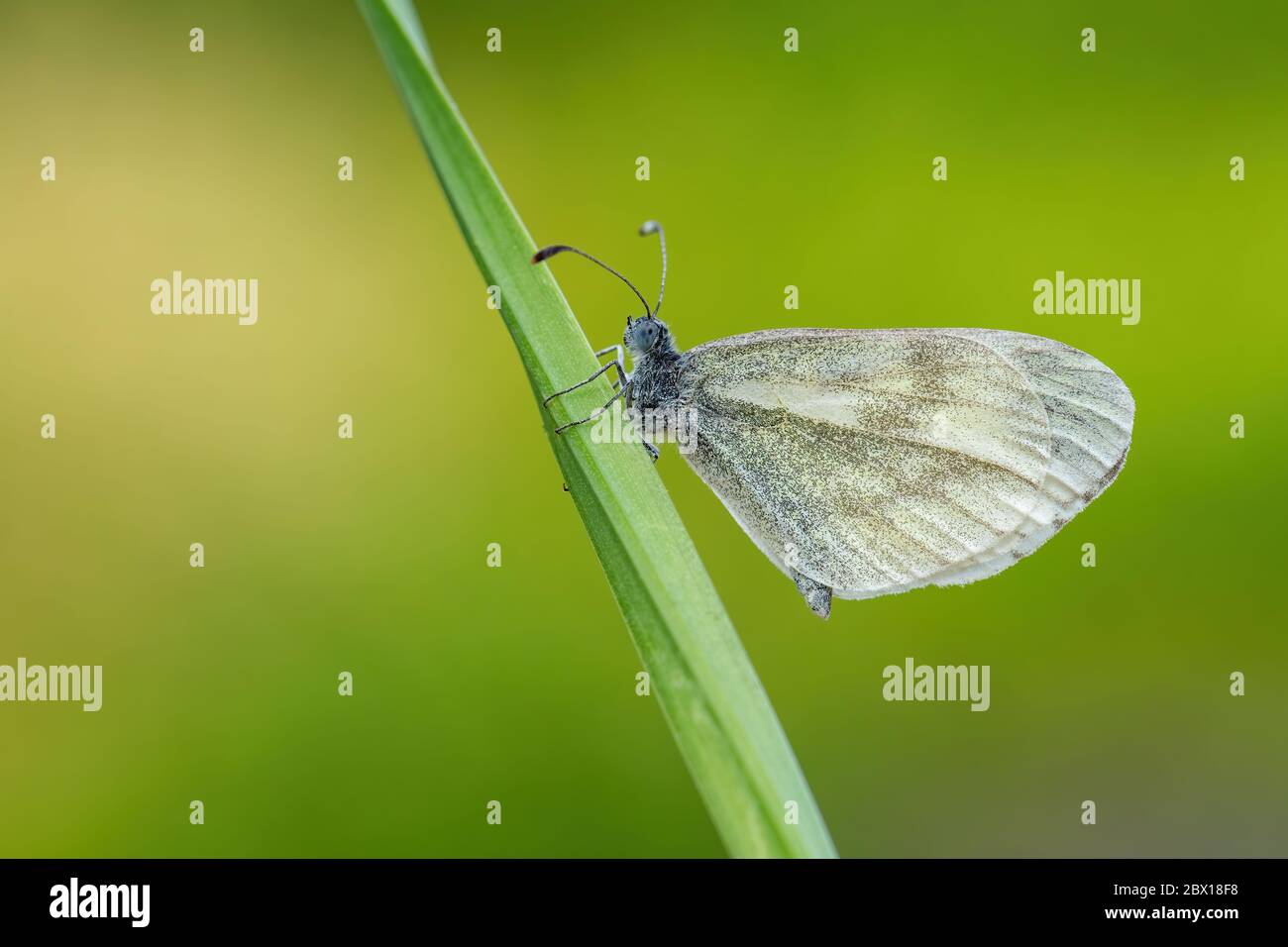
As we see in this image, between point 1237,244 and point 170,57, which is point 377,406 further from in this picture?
point 1237,244

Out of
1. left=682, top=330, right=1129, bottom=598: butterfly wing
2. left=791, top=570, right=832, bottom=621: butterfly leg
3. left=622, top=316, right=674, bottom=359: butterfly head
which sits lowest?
left=791, top=570, right=832, bottom=621: butterfly leg

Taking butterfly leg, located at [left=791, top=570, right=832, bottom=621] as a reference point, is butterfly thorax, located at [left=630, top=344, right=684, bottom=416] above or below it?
above

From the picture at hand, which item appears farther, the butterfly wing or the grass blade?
the butterfly wing

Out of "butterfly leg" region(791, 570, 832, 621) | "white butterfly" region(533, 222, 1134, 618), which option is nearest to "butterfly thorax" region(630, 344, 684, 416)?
"white butterfly" region(533, 222, 1134, 618)

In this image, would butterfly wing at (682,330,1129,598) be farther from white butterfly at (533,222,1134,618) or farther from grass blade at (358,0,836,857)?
grass blade at (358,0,836,857)

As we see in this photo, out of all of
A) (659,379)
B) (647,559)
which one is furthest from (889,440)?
(647,559)

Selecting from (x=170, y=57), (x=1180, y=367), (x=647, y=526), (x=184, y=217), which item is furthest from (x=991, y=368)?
(x=170, y=57)
